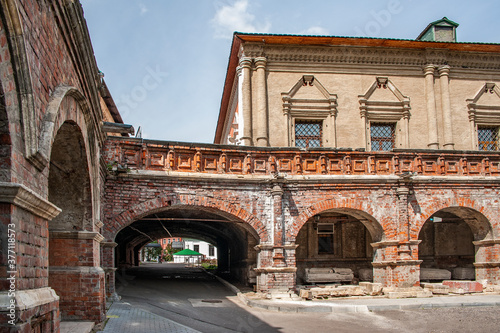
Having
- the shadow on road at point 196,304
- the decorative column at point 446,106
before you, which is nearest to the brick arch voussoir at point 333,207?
the shadow on road at point 196,304

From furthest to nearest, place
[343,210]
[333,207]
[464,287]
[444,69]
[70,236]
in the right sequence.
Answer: [444,69] < [343,210] < [464,287] < [333,207] < [70,236]

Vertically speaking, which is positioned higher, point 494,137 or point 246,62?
point 246,62

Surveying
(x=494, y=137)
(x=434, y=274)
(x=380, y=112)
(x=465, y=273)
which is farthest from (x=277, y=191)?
(x=494, y=137)

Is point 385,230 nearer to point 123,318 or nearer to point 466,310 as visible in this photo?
point 466,310

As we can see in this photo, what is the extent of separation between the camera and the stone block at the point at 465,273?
17336 mm

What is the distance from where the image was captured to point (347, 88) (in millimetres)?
19531

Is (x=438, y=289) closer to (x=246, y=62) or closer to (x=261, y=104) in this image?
(x=261, y=104)

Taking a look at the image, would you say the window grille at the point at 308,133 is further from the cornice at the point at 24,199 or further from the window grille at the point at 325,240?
the cornice at the point at 24,199

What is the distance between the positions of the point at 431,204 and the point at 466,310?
3506 mm

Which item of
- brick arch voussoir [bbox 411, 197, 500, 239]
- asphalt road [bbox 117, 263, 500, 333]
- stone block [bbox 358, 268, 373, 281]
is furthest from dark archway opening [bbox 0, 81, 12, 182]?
stone block [bbox 358, 268, 373, 281]

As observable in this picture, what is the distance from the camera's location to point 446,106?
1955cm

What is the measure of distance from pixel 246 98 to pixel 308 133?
9.42 ft

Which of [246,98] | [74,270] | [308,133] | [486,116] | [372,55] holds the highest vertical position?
[372,55]

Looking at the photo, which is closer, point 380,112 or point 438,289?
point 438,289
